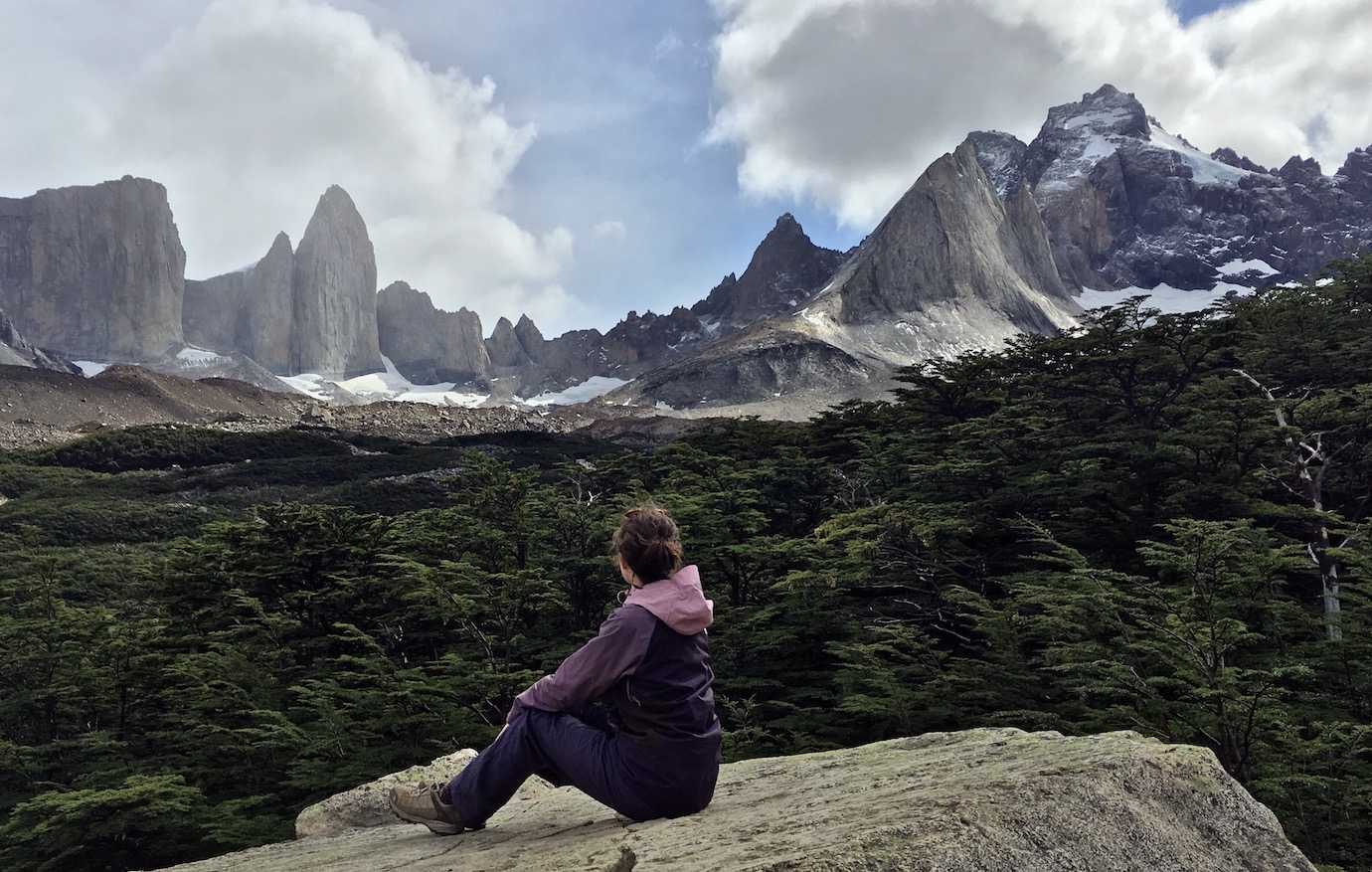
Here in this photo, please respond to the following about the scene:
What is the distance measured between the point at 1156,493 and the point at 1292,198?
216391mm

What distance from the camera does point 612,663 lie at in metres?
3.16

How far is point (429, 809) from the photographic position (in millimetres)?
3646

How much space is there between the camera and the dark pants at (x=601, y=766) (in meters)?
3.12

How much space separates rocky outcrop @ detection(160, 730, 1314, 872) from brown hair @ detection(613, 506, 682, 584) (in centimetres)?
95

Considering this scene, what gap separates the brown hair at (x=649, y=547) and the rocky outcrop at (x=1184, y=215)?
613 feet

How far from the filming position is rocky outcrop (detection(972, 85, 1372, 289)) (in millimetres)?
169500

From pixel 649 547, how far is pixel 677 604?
10.4 inches

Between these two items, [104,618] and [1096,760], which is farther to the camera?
[104,618]

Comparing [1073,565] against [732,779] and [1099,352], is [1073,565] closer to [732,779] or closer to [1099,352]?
[732,779]

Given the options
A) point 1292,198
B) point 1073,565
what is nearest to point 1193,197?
point 1292,198

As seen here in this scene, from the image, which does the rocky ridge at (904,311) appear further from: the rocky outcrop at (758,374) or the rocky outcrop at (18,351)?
the rocky outcrop at (18,351)

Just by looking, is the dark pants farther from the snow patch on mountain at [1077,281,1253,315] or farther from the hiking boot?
the snow patch on mountain at [1077,281,1253,315]

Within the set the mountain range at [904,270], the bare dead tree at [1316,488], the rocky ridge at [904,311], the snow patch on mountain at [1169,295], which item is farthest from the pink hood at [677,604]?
the snow patch on mountain at [1169,295]

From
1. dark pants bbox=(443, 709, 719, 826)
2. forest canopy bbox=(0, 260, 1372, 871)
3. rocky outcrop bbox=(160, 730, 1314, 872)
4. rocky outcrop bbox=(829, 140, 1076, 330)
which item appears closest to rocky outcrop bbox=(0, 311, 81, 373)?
rocky outcrop bbox=(829, 140, 1076, 330)
